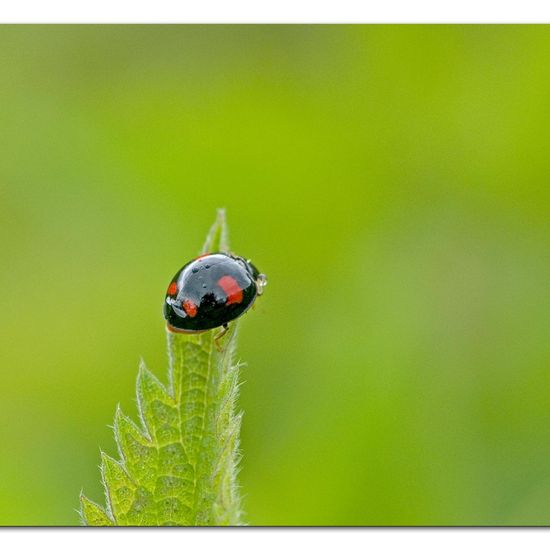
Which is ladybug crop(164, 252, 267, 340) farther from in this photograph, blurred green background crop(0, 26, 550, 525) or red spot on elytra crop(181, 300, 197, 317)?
blurred green background crop(0, 26, 550, 525)

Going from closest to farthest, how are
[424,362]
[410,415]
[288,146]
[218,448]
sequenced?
1. [218,448]
2. [410,415]
3. [424,362]
4. [288,146]

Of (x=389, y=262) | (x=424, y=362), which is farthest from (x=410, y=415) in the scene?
(x=389, y=262)

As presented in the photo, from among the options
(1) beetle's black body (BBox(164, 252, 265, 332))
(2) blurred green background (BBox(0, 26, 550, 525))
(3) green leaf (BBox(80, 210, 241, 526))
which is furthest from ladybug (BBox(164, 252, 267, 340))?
(2) blurred green background (BBox(0, 26, 550, 525))

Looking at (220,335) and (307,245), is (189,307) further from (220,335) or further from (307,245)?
(307,245)

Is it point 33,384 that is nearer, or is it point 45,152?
point 33,384

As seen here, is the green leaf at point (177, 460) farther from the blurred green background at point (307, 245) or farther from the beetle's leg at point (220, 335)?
the blurred green background at point (307, 245)

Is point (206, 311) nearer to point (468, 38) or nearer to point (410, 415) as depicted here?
point (410, 415)

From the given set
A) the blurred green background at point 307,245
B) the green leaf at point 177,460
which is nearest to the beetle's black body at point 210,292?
the green leaf at point 177,460

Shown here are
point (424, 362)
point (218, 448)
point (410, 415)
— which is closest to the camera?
point (218, 448)
